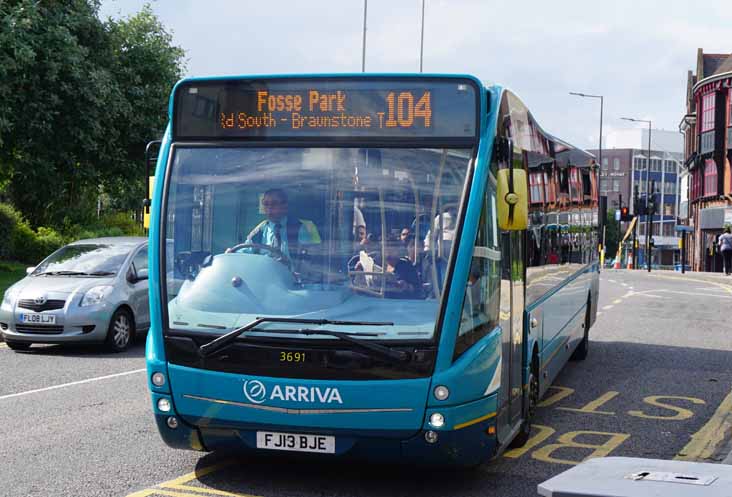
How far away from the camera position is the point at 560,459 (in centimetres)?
753

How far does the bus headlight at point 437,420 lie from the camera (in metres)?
5.96

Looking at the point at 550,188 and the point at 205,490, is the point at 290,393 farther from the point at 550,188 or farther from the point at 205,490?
the point at 550,188

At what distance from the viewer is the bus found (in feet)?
19.8

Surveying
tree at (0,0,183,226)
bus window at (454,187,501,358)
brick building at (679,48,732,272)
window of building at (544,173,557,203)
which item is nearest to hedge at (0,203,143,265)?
tree at (0,0,183,226)

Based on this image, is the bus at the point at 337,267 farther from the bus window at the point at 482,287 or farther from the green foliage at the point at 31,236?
the green foliage at the point at 31,236

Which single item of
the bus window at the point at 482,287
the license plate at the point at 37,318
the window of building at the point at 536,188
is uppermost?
the window of building at the point at 536,188

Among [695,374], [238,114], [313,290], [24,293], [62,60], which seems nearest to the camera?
[313,290]

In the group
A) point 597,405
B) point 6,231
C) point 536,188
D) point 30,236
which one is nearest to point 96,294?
point 597,405

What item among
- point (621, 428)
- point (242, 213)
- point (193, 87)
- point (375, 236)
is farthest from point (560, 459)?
point (193, 87)

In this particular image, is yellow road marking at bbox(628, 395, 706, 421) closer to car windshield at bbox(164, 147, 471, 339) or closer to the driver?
car windshield at bbox(164, 147, 471, 339)

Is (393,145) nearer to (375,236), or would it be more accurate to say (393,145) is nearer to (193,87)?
(375,236)

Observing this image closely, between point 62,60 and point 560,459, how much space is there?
22.4 metres

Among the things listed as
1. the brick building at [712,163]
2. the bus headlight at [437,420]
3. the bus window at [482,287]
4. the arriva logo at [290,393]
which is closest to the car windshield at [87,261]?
the arriva logo at [290,393]

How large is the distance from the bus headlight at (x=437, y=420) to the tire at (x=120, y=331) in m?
8.80
